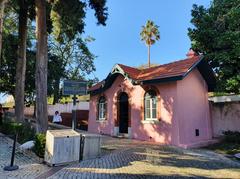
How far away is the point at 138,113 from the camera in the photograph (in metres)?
14.6

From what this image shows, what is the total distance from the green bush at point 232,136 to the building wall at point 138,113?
356cm

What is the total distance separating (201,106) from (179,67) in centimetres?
305

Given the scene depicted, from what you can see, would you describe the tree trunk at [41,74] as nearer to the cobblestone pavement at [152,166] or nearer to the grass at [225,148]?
the cobblestone pavement at [152,166]

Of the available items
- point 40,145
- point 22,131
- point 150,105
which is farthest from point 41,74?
point 150,105

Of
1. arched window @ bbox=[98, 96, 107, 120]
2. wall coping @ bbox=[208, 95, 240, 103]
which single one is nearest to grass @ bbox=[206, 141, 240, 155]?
wall coping @ bbox=[208, 95, 240, 103]

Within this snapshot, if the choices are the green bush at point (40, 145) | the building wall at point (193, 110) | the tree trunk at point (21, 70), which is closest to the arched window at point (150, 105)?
the building wall at point (193, 110)

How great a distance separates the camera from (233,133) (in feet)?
46.0

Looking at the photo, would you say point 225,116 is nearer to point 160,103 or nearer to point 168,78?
point 160,103

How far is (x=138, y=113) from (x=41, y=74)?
6213 millimetres

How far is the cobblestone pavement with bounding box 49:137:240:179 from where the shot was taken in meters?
7.00

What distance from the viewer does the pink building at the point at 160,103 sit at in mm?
12711

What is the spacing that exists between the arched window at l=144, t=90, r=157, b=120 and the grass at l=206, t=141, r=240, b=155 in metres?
3.45

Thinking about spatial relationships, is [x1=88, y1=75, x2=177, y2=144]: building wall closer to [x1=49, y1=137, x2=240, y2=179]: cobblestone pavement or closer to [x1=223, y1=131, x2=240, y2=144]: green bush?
[x1=49, y1=137, x2=240, y2=179]: cobblestone pavement

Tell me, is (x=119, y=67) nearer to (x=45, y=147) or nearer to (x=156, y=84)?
(x=156, y=84)
